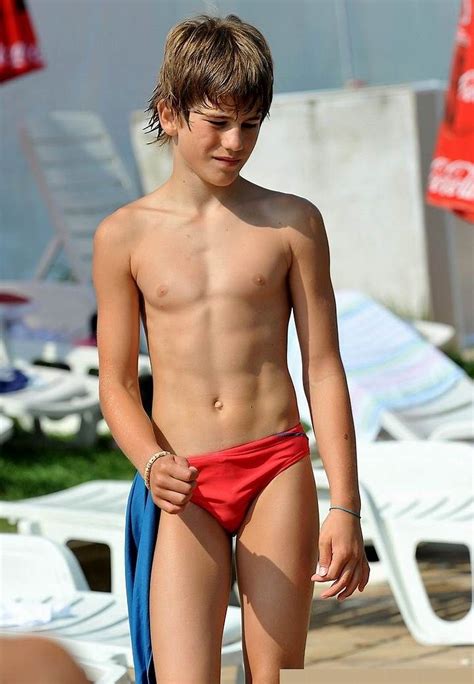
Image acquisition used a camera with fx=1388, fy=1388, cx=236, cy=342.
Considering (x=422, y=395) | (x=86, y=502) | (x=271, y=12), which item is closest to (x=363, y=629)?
(x=86, y=502)

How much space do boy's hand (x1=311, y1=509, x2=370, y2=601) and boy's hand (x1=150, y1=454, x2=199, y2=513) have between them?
245mm

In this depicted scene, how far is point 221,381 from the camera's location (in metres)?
2.35

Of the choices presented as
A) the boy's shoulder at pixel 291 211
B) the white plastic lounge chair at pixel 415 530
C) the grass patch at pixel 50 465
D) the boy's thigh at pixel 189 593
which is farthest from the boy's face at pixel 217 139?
the grass patch at pixel 50 465

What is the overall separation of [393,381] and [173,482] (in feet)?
15.6

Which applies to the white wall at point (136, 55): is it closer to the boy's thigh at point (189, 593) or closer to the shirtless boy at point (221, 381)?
the shirtless boy at point (221, 381)

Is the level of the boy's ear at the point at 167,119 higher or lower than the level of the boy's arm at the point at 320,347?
higher

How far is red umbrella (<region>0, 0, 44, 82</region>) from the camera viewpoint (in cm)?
890

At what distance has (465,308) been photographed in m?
10.3

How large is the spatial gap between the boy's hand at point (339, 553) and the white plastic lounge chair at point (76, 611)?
0.88 meters

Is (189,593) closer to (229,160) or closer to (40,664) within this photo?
(229,160)

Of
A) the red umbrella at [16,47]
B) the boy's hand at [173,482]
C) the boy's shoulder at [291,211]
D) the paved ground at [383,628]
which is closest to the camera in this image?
the boy's hand at [173,482]

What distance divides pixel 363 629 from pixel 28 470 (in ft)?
9.96

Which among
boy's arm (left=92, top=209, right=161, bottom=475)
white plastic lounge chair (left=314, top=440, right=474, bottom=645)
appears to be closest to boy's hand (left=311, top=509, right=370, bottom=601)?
boy's arm (left=92, top=209, right=161, bottom=475)

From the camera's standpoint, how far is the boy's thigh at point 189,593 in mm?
2221
